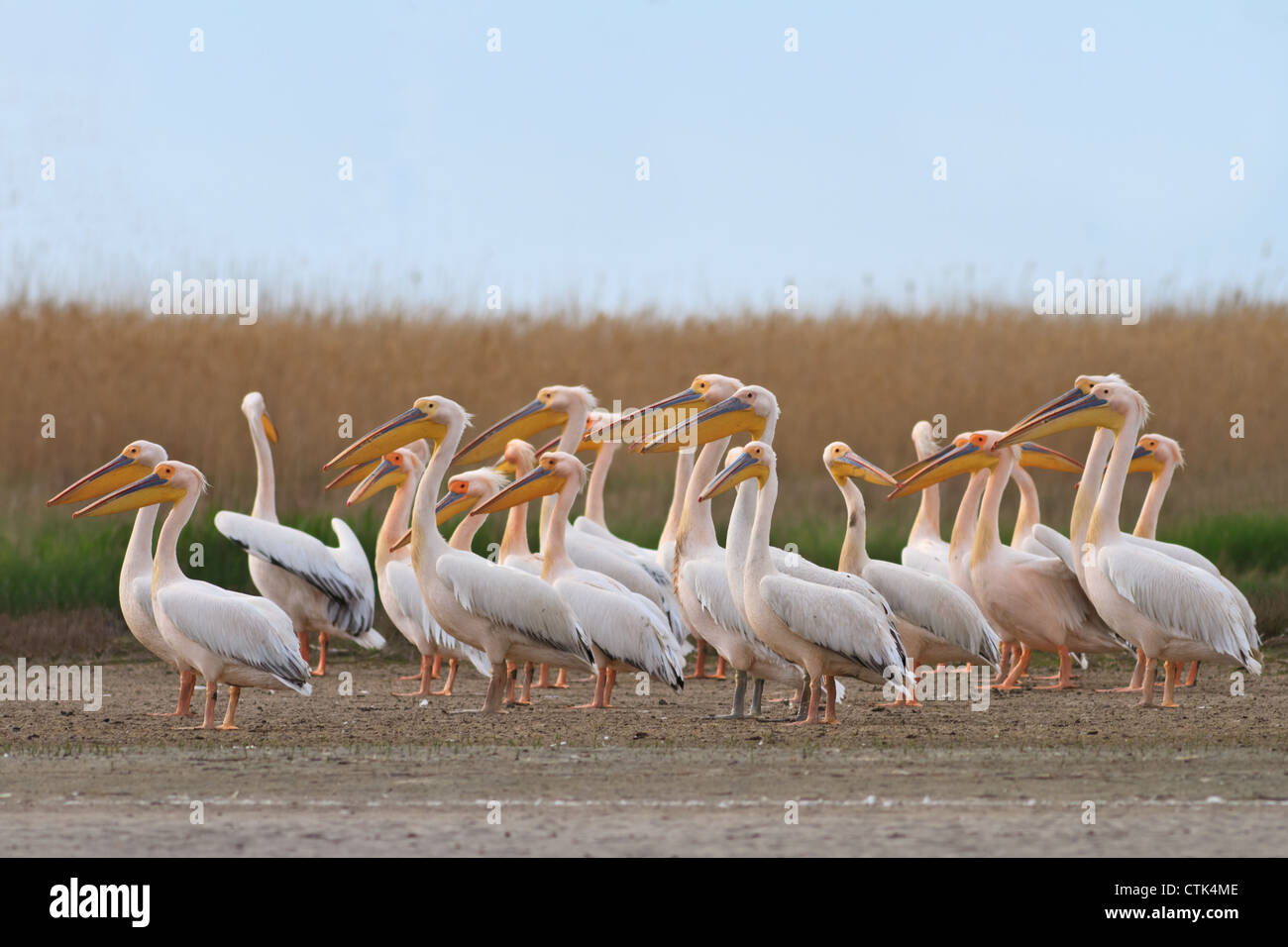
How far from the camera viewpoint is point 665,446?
11.6m

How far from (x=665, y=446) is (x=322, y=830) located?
18.1ft

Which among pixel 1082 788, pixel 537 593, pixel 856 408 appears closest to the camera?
pixel 1082 788

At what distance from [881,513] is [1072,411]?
5.29m

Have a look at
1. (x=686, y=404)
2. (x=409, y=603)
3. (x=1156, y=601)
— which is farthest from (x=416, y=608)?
(x=1156, y=601)

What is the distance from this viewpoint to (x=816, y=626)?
9297mm

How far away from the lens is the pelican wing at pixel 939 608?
10711 mm

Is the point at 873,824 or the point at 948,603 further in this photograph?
the point at 948,603

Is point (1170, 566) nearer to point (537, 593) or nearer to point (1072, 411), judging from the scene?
point (1072, 411)

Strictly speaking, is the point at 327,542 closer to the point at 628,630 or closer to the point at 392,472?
the point at 392,472

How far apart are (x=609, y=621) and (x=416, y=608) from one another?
157 centimetres

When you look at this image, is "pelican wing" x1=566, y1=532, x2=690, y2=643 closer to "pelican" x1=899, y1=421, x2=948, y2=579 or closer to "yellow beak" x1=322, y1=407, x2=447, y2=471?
"yellow beak" x1=322, y1=407, x2=447, y2=471

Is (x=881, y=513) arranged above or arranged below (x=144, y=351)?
below
